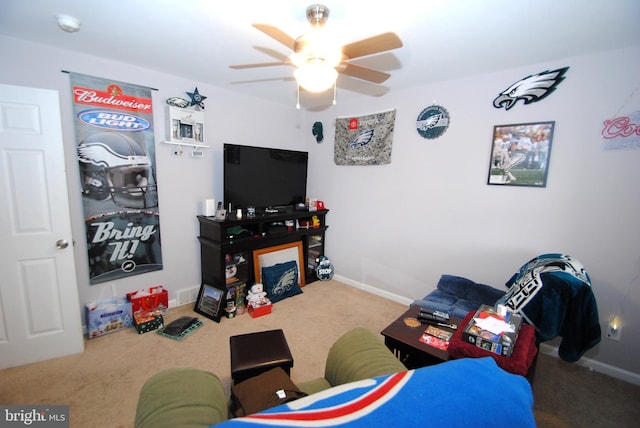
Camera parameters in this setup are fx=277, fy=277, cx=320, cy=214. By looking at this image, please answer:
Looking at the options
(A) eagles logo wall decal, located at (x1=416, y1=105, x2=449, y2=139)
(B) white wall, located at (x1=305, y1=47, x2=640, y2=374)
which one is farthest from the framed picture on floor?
(A) eagles logo wall decal, located at (x1=416, y1=105, x2=449, y2=139)

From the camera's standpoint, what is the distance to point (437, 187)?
9.32ft

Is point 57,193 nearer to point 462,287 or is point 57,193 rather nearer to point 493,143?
point 462,287

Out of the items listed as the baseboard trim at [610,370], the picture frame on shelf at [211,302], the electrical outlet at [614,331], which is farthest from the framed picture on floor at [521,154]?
the picture frame on shelf at [211,302]

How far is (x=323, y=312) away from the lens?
2.96 metres

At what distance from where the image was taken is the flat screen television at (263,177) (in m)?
2.95

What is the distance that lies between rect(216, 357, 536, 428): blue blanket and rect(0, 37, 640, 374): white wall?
84.0 inches

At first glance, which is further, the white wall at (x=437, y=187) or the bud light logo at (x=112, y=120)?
the bud light logo at (x=112, y=120)

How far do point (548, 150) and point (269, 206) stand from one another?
108 inches

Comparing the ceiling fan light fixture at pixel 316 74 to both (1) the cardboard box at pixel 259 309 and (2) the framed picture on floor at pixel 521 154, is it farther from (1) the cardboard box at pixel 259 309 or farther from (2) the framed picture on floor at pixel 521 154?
(1) the cardboard box at pixel 259 309

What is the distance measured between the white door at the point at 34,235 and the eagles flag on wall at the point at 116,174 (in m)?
0.32

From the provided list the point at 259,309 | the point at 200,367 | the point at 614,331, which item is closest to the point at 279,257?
the point at 259,309

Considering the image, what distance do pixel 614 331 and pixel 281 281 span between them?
2934mm

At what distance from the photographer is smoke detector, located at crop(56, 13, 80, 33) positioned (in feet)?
5.58

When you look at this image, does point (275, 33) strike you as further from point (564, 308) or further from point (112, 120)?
point (564, 308)
